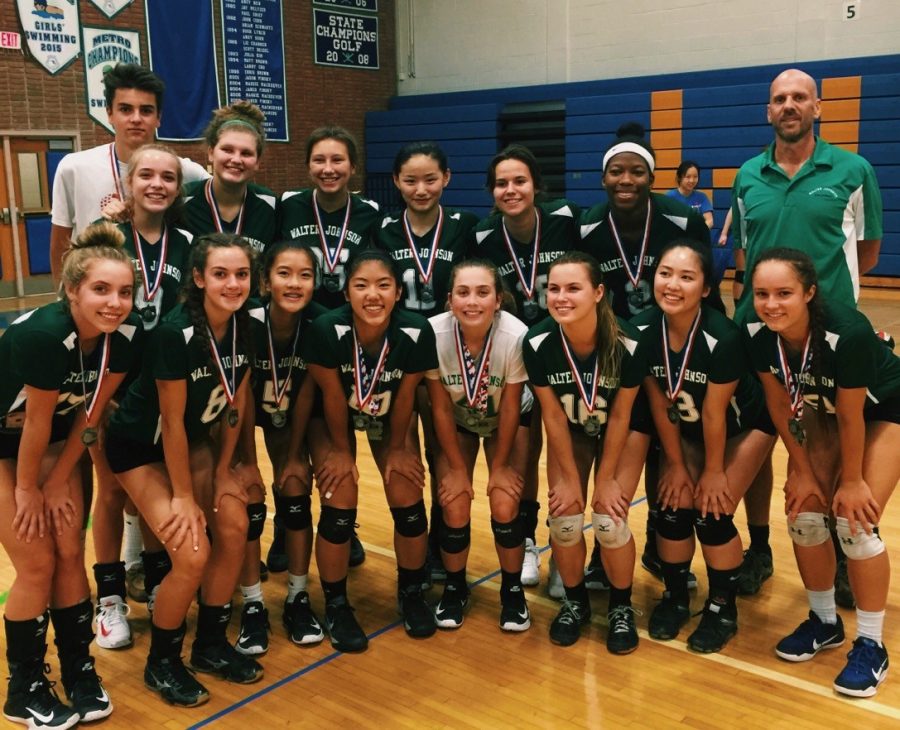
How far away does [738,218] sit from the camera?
12.1ft

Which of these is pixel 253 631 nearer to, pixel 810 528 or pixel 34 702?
pixel 34 702

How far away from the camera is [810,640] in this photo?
3082 millimetres

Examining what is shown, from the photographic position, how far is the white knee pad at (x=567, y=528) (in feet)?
10.4

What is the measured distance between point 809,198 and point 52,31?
11.0 m

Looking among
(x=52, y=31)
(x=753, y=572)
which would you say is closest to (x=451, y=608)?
(x=753, y=572)

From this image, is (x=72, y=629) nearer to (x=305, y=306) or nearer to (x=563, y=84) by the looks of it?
(x=305, y=306)

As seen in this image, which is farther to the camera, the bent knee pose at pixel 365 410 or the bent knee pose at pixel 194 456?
the bent knee pose at pixel 365 410

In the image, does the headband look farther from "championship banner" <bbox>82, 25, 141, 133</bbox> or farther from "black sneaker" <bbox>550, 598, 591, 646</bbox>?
"championship banner" <bbox>82, 25, 141, 133</bbox>

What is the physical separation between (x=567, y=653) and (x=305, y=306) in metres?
1.54

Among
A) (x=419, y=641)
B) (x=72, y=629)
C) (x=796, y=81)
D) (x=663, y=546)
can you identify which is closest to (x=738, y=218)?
(x=796, y=81)

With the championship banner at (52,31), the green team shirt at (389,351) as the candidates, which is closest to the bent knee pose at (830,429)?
the green team shirt at (389,351)

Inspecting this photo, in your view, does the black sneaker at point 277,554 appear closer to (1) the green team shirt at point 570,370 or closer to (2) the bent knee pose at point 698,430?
(1) the green team shirt at point 570,370

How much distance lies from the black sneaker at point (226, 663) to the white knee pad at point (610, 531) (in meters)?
1.24

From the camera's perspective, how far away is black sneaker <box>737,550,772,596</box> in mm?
3594
